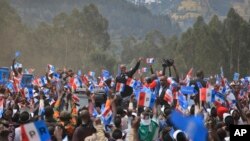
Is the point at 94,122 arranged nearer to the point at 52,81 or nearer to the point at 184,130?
the point at 184,130

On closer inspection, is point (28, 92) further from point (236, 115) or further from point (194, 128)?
point (194, 128)

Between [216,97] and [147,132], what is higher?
[216,97]

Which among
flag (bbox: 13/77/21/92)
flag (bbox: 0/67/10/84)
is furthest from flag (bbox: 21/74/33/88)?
flag (bbox: 0/67/10/84)

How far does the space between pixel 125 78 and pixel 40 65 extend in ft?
234

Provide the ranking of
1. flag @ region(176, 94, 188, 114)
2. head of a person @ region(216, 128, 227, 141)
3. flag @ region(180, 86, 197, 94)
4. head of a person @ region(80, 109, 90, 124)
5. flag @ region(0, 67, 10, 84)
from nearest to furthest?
head of a person @ region(80, 109, 90, 124) → head of a person @ region(216, 128, 227, 141) → flag @ region(176, 94, 188, 114) → flag @ region(180, 86, 197, 94) → flag @ region(0, 67, 10, 84)

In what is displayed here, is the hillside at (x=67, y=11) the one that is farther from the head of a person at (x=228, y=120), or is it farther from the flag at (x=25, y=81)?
the head of a person at (x=228, y=120)

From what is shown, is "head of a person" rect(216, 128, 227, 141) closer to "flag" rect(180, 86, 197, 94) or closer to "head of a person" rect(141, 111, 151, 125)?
"head of a person" rect(141, 111, 151, 125)

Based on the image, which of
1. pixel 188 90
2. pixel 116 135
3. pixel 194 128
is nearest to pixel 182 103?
pixel 188 90

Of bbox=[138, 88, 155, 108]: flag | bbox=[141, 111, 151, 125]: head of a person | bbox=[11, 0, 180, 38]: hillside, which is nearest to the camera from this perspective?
bbox=[141, 111, 151, 125]: head of a person

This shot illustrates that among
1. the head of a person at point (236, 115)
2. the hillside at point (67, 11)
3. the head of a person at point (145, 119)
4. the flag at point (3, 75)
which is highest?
the hillside at point (67, 11)

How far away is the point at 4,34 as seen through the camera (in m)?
72.2

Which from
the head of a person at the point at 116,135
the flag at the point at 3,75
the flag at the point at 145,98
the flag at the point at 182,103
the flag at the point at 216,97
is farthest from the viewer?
the flag at the point at 3,75

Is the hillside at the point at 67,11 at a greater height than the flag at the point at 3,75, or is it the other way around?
the hillside at the point at 67,11

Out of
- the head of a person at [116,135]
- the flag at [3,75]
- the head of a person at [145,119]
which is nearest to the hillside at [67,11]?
the flag at [3,75]
